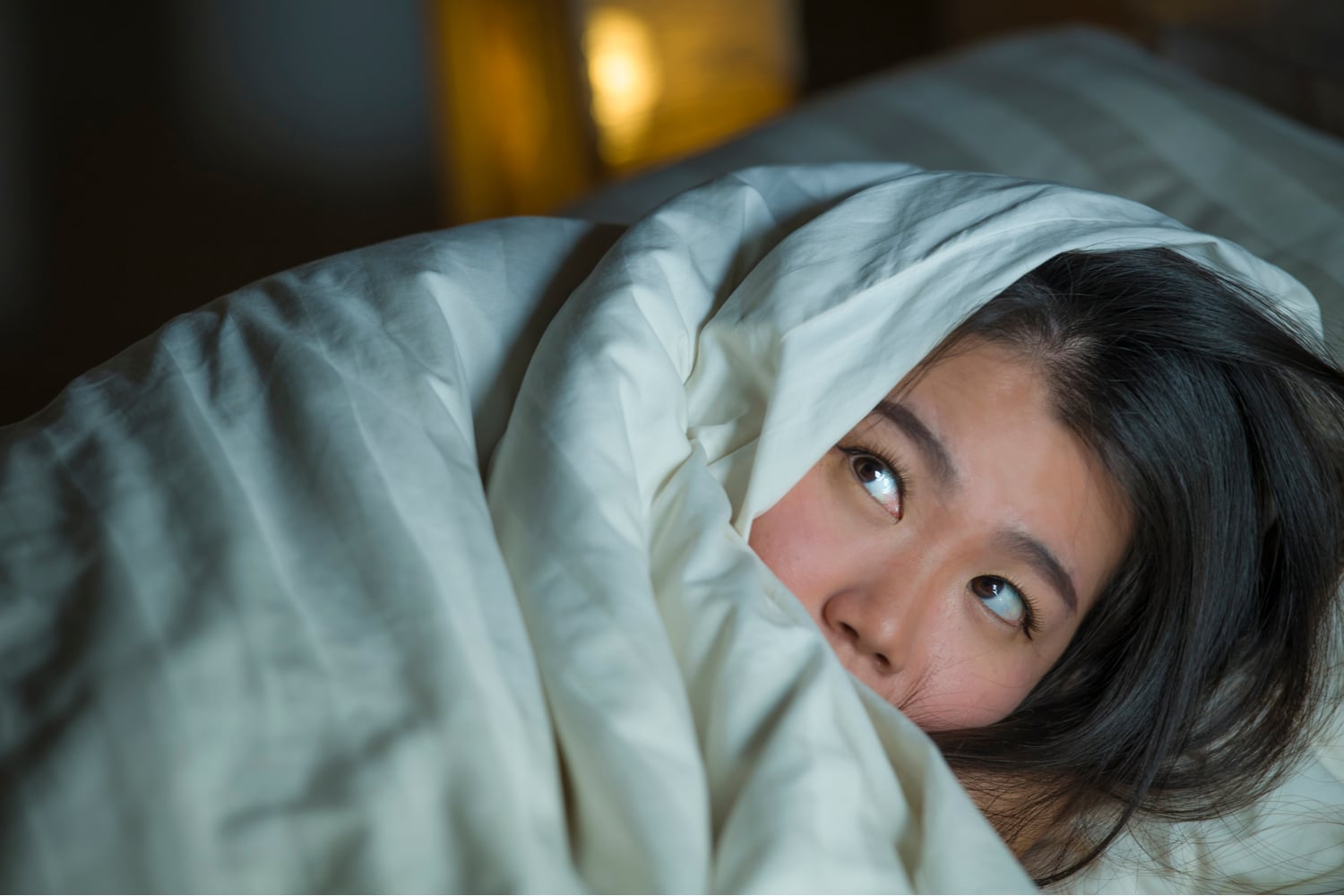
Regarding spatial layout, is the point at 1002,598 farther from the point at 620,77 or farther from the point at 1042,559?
the point at 620,77

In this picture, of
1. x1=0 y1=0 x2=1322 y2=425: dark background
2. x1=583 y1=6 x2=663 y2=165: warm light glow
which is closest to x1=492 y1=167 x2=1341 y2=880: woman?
x1=0 y1=0 x2=1322 y2=425: dark background

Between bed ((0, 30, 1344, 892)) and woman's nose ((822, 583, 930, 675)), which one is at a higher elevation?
bed ((0, 30, 1344, 892))

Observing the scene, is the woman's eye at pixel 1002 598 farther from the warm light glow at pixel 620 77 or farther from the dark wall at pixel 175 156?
the warm light glow at pixel 620 77

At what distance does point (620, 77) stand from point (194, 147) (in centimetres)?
77

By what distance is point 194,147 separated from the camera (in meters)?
1.62

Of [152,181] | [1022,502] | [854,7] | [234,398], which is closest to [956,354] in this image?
[1022,502]

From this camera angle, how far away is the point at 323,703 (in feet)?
1.36

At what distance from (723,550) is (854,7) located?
1914mm

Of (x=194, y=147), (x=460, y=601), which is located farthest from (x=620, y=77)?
(x=460, y=601)

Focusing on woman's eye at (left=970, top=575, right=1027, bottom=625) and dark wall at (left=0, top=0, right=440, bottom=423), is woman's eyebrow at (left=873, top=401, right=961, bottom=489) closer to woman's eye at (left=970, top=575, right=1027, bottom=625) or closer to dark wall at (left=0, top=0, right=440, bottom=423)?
woman's eye at (left=970, top=575, right=1027, bottom=625)

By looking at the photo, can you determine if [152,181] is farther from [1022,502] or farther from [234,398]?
[1022,502]

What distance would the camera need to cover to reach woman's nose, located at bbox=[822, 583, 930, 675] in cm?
57

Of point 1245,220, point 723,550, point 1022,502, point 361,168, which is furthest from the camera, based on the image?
point 361,168

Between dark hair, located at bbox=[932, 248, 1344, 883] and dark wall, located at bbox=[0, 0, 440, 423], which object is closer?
dark hair, located at bbox=[932, 248, 1344, 883]
